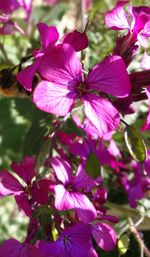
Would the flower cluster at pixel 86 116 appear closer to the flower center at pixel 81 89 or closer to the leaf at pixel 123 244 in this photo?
the flower center at pixel 81 89

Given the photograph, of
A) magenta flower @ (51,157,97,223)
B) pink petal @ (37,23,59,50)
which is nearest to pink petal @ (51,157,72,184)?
magenta flower @ (51,157,97,223)

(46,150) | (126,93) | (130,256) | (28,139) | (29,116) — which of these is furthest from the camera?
(29,116)

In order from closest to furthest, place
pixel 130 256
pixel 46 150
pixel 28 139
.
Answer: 1. pixel 46 150
2. pixel 130 256
3. pixel 28 139

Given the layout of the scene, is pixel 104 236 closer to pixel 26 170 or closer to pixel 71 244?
pixel 71 244

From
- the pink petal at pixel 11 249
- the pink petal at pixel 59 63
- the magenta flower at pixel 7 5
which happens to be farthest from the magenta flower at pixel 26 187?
the magenta flower at pixel 7 5

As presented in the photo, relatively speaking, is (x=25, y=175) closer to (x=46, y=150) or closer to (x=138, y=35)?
(x=46, y=150)

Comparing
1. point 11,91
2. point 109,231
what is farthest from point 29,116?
point 109,231

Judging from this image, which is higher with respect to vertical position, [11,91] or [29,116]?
[11,91]

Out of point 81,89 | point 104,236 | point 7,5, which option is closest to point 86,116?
point 81,89
